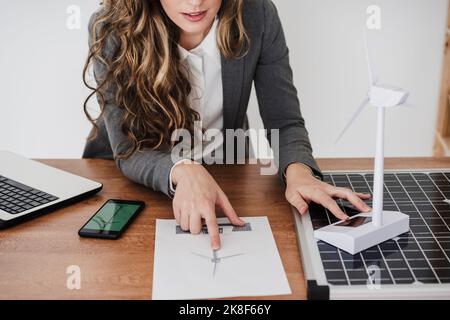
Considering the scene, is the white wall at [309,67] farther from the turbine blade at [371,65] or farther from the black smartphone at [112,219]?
the turbine blade at [371,65]

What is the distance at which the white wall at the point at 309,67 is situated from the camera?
2678mm

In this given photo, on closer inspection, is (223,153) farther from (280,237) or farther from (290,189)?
(280,237)

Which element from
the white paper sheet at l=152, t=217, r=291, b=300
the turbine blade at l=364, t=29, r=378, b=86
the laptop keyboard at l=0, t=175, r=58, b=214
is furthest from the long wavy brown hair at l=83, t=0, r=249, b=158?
the turbine blade at l=364, t=29, r=378, b=86

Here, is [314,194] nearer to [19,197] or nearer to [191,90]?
[191,90]

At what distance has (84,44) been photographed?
2.70 metres

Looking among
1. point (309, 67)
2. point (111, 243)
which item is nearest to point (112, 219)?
point (111, 243)

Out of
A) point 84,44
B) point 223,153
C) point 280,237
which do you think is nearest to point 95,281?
point 280,237

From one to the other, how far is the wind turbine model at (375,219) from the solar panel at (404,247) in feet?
0.04

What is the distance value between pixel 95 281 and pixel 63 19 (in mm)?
1946

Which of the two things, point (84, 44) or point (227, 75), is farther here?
point (84, 44)

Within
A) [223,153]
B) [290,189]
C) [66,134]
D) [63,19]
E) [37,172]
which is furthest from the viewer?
→ [66,134]

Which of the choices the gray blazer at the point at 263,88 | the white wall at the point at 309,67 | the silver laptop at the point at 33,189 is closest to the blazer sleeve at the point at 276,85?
the gray blazer at the point at 263,88

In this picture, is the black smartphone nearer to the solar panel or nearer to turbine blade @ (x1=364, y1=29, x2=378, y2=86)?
the solar panel

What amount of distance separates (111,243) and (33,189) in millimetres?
295
